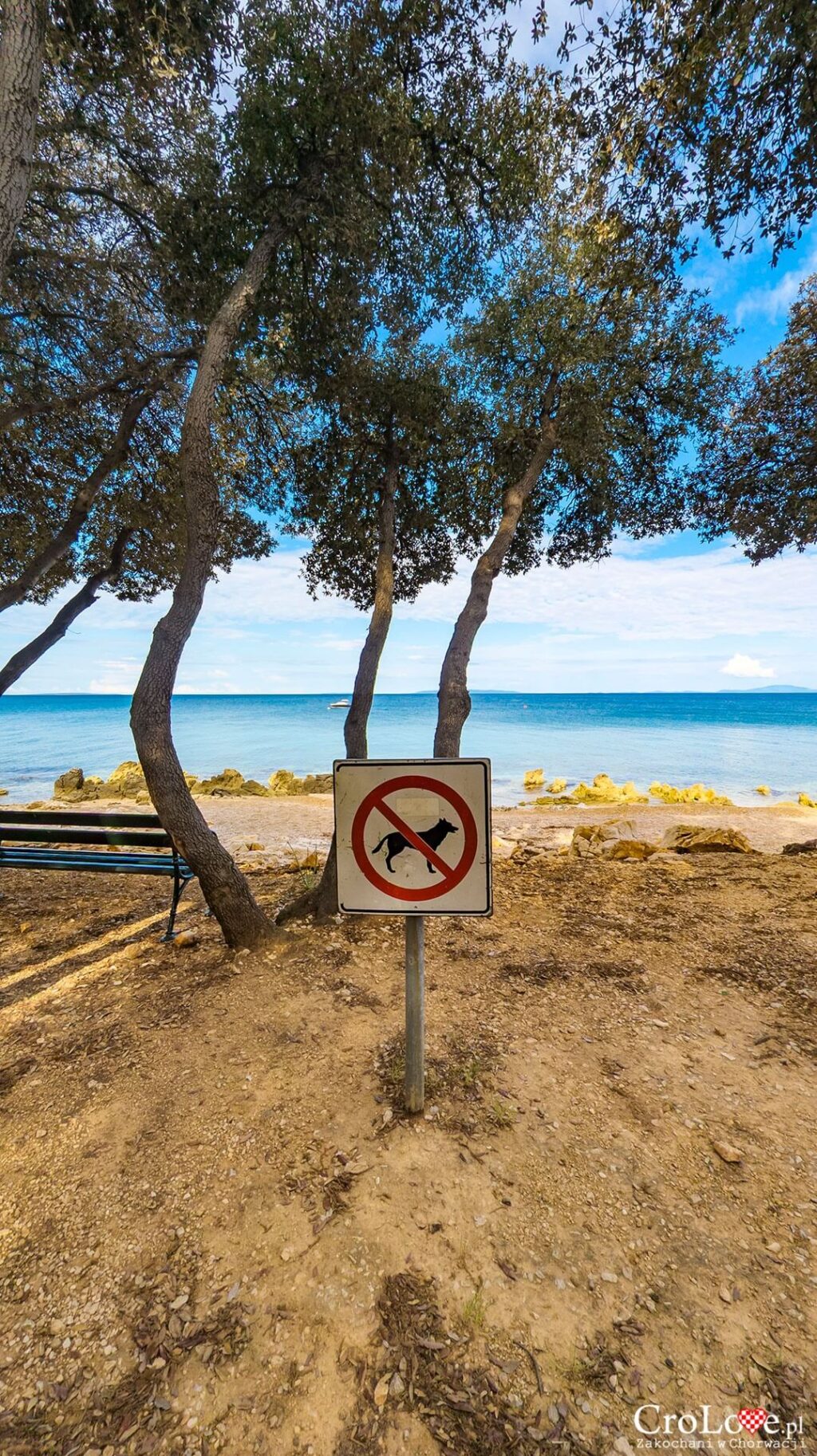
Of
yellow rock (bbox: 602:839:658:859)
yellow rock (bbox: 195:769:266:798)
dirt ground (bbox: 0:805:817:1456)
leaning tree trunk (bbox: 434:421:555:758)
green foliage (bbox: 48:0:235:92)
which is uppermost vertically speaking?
green foliage (bbox: 48:0:235:92)

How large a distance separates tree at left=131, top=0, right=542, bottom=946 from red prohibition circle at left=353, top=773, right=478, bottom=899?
220cm

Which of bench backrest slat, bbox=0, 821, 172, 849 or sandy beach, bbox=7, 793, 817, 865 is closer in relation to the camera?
bench backrest slat, bbox=0, 821, 172, 849

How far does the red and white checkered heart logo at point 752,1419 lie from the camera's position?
1.40 m

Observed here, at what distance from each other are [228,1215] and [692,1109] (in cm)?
209

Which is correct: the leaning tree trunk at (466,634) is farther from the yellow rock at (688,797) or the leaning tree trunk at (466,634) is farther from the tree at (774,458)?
the yellow rock at (688,797)

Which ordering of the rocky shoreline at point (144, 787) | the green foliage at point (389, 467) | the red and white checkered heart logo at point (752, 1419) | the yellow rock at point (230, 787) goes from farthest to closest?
1. the yellow rock at point (230, 787)
2. the rocky shoreline at point (144, 787)
3. the green foliage at point (389, 467)
4. the red and white checkered heart logo at point (752, 1419)

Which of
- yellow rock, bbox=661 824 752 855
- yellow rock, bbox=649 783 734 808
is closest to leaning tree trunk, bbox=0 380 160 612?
yellow rock, bbox=661 824 752 855

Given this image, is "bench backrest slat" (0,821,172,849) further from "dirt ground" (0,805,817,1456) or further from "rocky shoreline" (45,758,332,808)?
"rocky shoreline" (45,758,332,808)

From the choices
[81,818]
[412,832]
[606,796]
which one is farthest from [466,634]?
[606,796]

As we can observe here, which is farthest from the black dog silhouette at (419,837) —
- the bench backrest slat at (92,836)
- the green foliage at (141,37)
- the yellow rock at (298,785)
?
the yellow rock at (298,785)

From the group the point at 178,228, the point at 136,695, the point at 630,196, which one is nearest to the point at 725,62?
the point at 630,196

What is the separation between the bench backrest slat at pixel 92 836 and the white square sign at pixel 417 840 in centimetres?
314

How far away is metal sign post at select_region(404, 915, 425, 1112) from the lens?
2309mm

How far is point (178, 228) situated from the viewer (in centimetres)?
517
